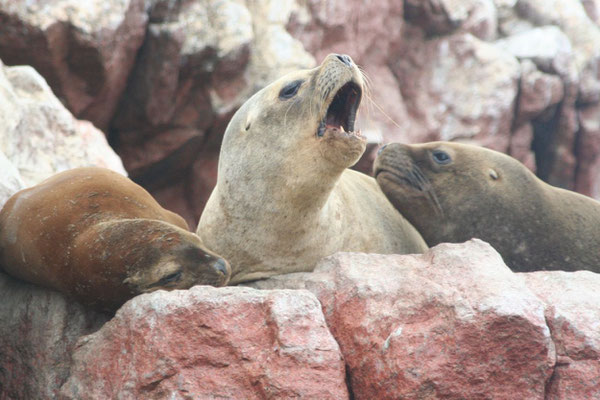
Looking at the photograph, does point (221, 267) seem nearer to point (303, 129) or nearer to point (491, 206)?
point (303, 129)

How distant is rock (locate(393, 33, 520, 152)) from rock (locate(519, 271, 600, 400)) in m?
9.29

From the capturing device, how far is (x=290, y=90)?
4.61 metres

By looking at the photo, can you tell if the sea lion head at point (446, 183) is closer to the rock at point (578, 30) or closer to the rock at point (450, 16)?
the rock at point (450, 16)

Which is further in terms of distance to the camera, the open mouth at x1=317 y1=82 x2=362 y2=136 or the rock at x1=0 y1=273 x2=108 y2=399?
the open mouth at x1=317 y1=82 x2=362 y2=136

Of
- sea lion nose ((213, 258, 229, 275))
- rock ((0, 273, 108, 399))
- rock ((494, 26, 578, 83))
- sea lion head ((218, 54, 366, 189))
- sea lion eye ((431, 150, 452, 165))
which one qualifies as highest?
sea lion head ((218, 54, 366, 189))

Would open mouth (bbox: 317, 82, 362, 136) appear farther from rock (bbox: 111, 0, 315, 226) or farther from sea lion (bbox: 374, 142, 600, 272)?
rock (bbox: 111, 0, 315, 226)

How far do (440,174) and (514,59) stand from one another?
8.10 meters

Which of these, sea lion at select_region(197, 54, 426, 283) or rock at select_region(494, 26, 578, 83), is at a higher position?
sea lion at select_region(197, 54, 426, 283)

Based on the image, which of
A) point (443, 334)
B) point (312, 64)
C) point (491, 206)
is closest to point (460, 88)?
point (312, 64)

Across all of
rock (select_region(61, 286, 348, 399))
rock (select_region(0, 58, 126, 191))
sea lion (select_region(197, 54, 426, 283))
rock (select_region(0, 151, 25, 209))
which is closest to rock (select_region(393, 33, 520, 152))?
rock (select_region(0, 58, 126, 191))

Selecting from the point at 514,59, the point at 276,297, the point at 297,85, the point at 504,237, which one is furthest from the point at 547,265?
the point at 514,59

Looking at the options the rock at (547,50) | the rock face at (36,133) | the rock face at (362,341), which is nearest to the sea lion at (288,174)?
the rock face at (362,341)

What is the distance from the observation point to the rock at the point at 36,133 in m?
5.96

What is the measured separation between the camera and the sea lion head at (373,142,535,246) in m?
5.31
